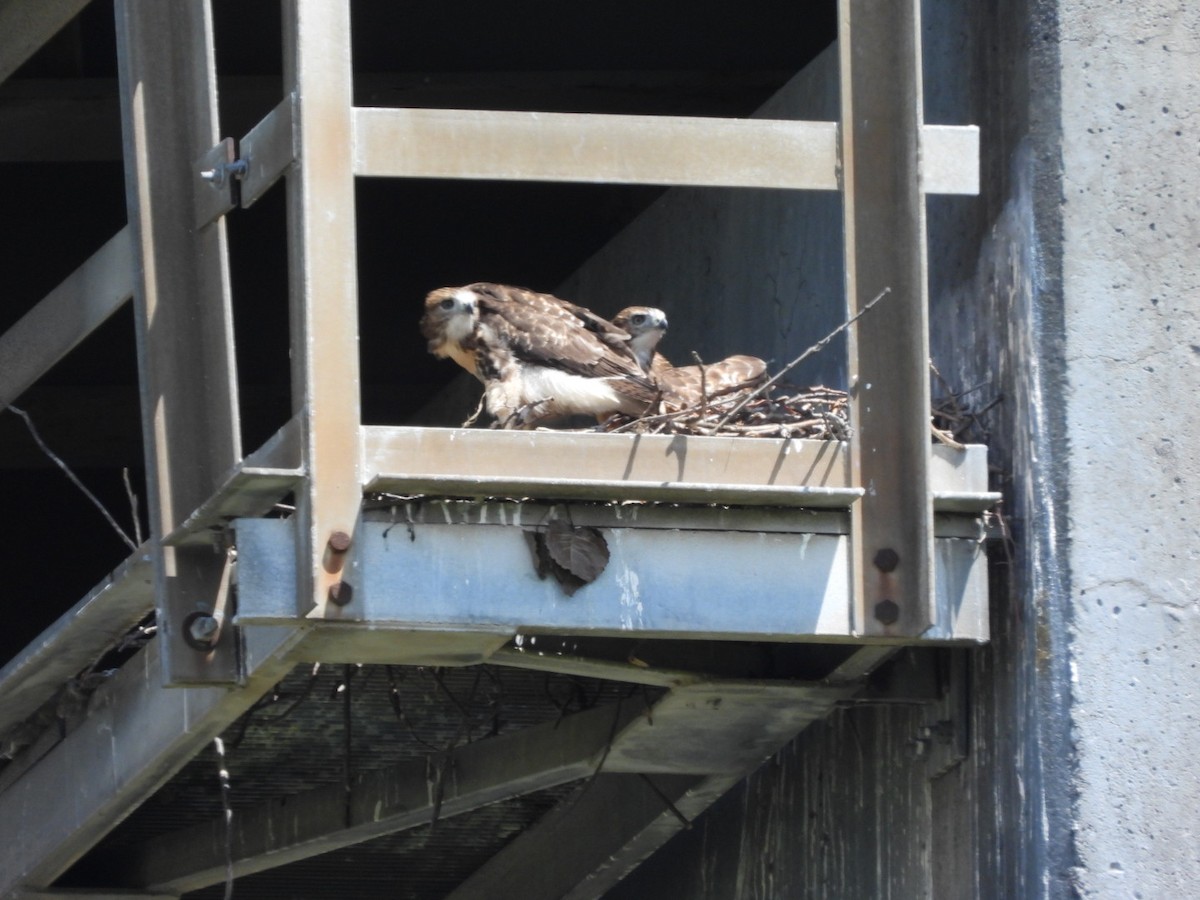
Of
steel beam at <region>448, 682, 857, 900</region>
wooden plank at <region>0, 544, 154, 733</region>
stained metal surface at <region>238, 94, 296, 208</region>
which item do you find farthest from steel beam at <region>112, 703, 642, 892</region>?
stained metal surface at <region>238, 94, 296, 208</region>

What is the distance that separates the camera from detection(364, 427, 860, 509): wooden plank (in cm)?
514

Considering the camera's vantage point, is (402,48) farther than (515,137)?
Yes

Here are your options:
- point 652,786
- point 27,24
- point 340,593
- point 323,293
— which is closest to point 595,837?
point 652,786

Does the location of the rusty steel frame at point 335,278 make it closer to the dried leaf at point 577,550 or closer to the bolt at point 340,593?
the bolt at point 340,593

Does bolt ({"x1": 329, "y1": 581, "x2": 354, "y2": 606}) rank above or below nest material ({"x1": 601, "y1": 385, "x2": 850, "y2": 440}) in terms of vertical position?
below

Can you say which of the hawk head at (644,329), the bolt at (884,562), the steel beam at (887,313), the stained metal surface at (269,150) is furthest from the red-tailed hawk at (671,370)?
the stained metal surface at (269,150)

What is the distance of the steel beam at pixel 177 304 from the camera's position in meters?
5.62

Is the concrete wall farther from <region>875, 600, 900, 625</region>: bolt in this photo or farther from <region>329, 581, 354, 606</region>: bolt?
<region>329, 581, 354, 606</region>: bolt

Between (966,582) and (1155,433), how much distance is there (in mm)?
→ 594

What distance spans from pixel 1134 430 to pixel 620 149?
141 cm

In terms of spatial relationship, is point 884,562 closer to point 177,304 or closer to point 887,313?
point 887,313

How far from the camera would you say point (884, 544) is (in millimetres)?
5281

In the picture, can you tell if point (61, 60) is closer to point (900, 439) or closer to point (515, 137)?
point (515, 137)

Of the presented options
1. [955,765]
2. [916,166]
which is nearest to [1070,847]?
[955,765]
